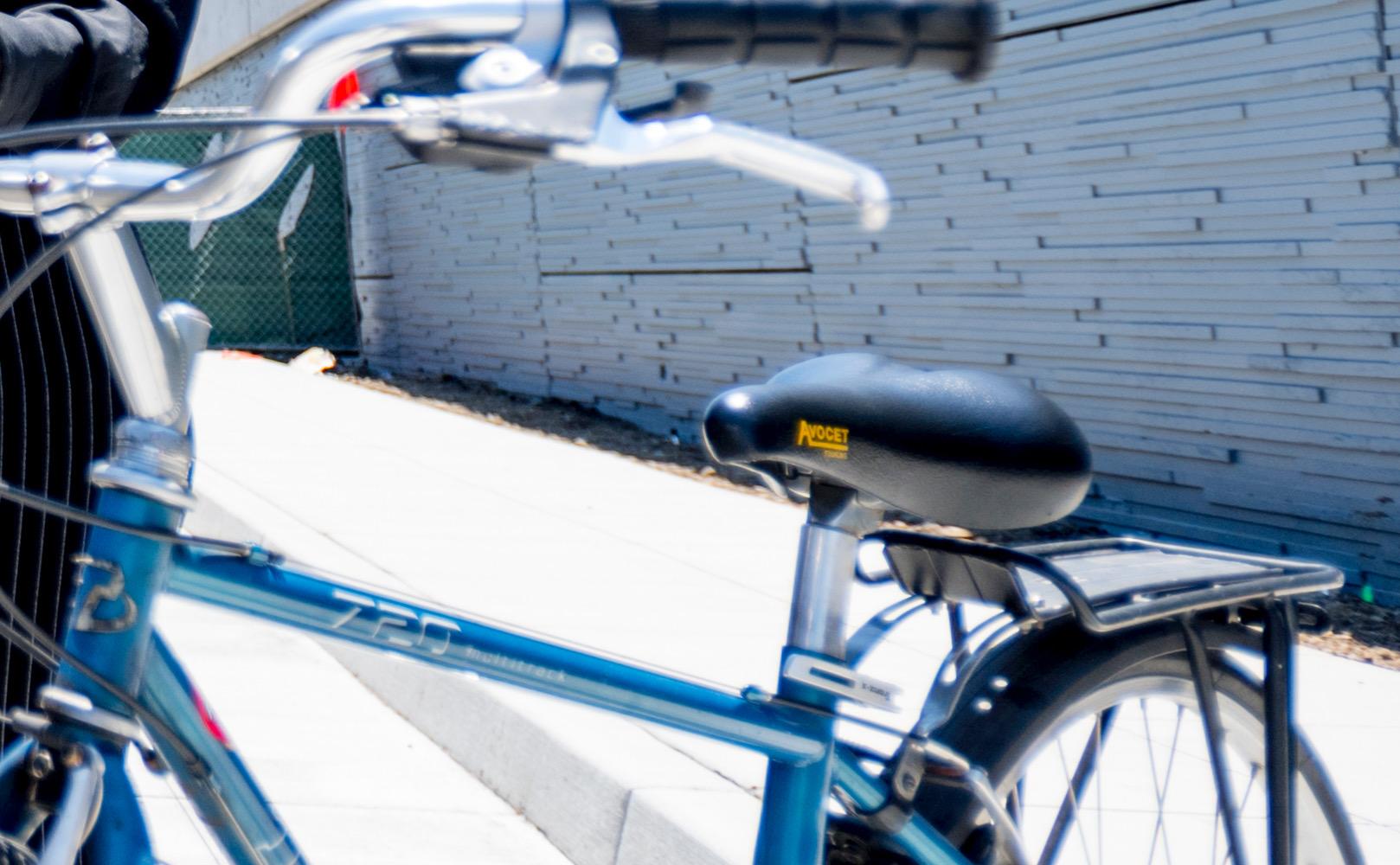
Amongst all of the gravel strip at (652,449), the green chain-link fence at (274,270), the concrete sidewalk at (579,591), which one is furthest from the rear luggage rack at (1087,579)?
the green chain-link fence at (274,270)

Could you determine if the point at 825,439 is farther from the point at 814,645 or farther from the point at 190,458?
the point at 190,458

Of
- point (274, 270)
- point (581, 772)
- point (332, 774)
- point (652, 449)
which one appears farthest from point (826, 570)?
point (274, 270)

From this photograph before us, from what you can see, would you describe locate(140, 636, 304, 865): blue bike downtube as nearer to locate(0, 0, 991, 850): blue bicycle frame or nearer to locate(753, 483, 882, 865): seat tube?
locate(0, 0, 991, 850): blue bicycle frame

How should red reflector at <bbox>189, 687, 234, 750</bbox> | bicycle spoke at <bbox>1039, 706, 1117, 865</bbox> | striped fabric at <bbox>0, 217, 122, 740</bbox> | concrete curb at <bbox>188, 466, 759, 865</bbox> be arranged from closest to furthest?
1. red reflector at <bbox>189, 687, 234, 750</bbox>
2. striped fabric at <bbox>0, 217, 122, 740</bbox>
3. bicycle spoke at <bbox>1039, 706, 1117, 865</bbox>
4. concrete curb at <bbox>188, 466, 759, 865</bbox>

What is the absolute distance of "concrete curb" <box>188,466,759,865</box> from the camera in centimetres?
304

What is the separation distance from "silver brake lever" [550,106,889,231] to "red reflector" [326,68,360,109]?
147 millimetres

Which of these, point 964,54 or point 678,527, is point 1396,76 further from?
point 964,54

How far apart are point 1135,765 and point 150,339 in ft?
6.91

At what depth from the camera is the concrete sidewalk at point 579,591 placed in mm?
3287

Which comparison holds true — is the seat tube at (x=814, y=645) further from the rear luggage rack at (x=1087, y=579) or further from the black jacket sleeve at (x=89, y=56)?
the black jacket sleeve at (x=89, y=56)

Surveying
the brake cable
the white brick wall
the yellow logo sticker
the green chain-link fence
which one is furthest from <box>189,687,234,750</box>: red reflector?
the green chain-link fence

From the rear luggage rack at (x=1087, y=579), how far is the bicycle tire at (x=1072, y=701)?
0.25 feet

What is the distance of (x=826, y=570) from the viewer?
1561mm

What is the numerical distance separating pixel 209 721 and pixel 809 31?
29.0 inches
